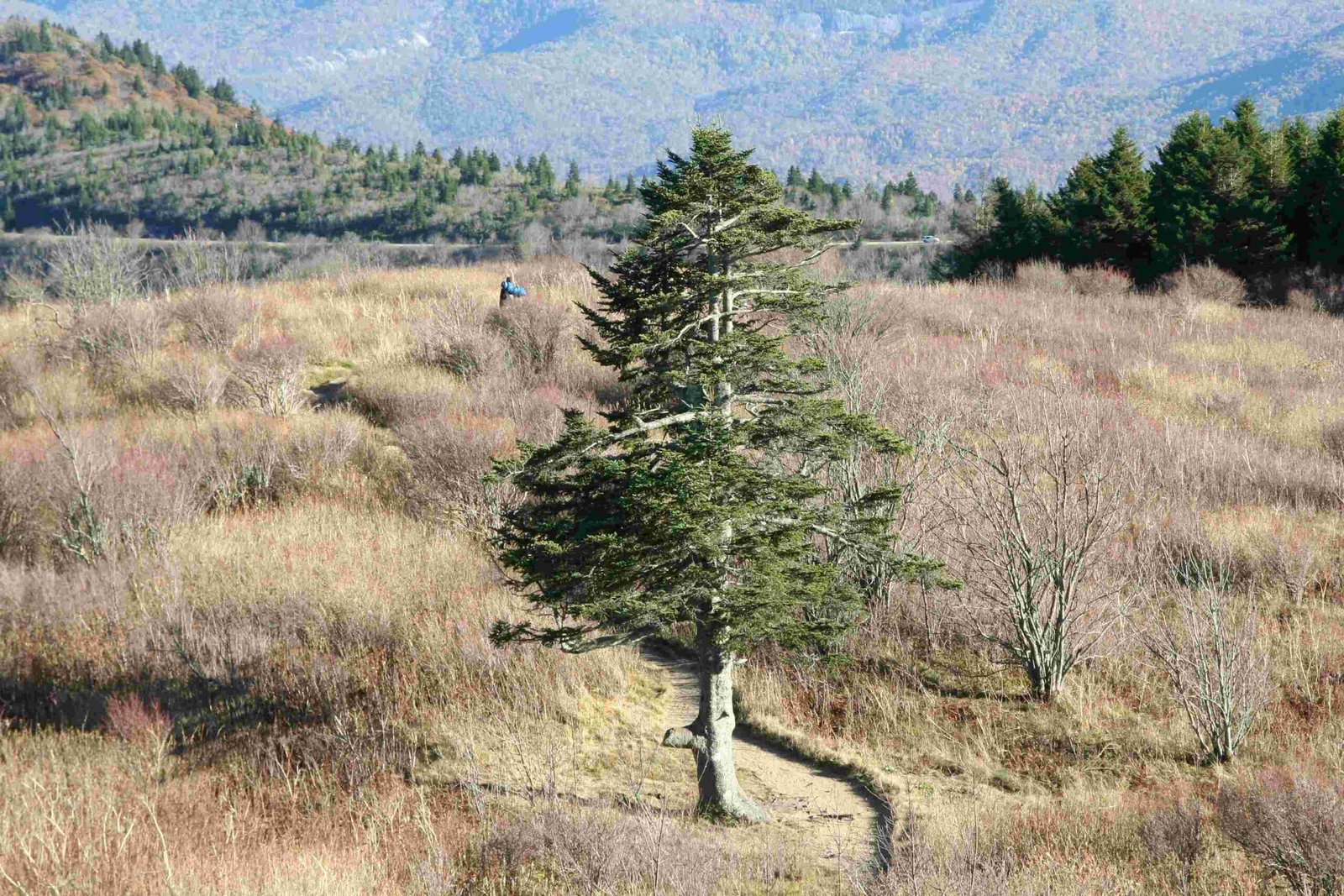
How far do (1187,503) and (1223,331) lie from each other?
38.7 feet

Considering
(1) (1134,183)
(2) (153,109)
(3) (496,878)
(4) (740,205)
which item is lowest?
(3) (496,878)

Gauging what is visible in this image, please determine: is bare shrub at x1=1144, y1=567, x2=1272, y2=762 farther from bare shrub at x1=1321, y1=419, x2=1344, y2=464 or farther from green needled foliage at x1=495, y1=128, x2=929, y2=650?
bare shrub at x1=1321, y1=419, x2=1344, y2=464

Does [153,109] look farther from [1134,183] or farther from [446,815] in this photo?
[446,815]

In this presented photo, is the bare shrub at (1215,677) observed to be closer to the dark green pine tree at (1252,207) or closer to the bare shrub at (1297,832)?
the bare shrub at (1297,832)

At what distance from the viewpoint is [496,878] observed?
4.63 meters

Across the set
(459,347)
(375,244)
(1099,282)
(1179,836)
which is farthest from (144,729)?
(375,244)

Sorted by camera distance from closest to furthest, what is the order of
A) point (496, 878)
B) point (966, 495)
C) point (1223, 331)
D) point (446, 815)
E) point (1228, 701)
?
point (496, 878) < point (446, 815) < point (1228, 701) < point (966, 495) < point (1223, 331)

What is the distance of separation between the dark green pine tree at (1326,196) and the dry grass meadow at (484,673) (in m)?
11.5

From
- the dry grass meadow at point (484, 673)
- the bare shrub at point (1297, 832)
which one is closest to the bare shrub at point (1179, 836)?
the dry grass meadow at point (484, 673)

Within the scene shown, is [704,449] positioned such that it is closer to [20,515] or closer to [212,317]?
[20,515]

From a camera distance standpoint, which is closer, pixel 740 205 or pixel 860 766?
pixel 740 205

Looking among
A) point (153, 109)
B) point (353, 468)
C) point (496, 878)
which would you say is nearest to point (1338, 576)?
point (496, 878)

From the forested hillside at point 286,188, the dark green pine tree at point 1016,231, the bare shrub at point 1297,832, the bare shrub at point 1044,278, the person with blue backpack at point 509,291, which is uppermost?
the forested hillside at point 286,188

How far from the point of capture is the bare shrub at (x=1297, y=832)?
14.0ft
